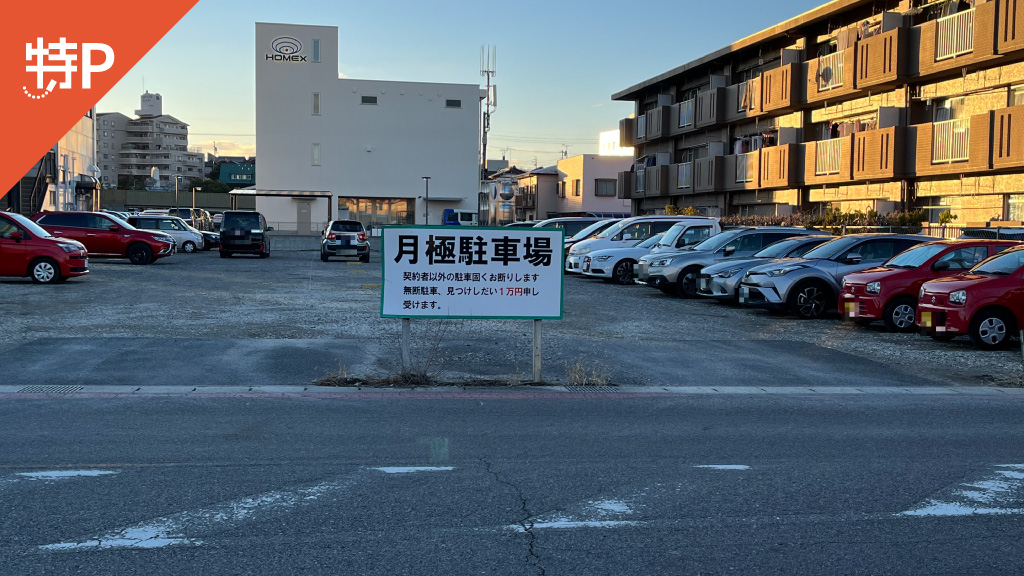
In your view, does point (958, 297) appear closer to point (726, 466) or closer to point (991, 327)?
point (991, 327)

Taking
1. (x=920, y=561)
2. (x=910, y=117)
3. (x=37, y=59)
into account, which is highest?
(x=37, y=59)

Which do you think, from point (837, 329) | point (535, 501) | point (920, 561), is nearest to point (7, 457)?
point (535, 501)

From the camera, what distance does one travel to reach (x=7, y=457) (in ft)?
21.2

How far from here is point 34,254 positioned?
792 inches

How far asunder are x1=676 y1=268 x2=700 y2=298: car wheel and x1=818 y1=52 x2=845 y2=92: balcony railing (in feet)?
37.8

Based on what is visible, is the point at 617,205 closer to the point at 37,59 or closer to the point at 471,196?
the point at 471,196

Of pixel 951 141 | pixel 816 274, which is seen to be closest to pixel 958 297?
pixel 816 274

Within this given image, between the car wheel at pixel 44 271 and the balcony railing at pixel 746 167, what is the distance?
78.0ft

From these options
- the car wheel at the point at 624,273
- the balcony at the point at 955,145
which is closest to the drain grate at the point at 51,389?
the car wheel at the point at 624,273

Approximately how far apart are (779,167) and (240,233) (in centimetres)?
1987

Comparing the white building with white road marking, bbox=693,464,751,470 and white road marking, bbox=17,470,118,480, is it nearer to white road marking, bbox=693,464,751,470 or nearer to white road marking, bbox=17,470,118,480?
white road marking, bbox=17,470,118,480

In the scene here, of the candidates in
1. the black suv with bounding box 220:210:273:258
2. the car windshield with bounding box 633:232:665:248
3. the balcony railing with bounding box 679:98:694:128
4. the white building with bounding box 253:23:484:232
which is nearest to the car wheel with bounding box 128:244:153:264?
the black suv with bounding box 220:210:273:258

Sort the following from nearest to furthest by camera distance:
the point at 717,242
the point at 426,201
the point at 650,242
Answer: the point at 717,242, the point at 650,242, the point at 426,201

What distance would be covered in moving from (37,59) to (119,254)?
14281 mm
